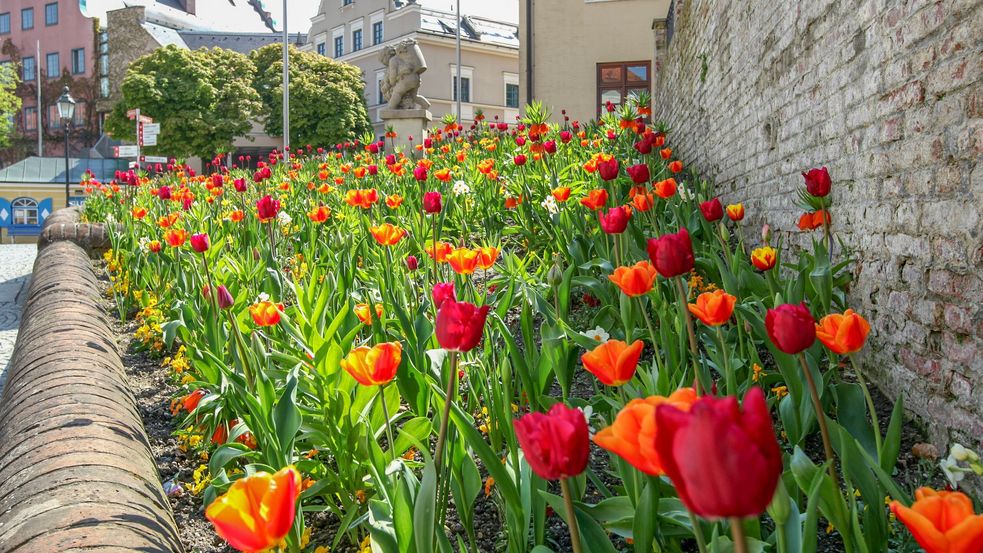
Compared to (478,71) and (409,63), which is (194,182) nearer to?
(409,63)

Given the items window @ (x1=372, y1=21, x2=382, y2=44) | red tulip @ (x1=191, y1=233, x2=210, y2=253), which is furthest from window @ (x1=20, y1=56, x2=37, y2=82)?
red tulip @ (x1=191, y1=233, x2=210, y2=253)

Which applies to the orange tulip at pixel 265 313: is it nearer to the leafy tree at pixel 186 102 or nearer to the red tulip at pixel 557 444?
the red tulip at pixel 557 444

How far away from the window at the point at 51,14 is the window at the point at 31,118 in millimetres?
5270

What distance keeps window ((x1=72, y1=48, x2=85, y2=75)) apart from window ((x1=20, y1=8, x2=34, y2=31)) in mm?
4119

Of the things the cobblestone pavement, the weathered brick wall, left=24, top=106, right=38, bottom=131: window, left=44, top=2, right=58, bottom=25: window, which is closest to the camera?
the weathered brick wall

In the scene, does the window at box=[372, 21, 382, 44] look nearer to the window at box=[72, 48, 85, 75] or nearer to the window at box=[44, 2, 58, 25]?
the window at box=[72, 48, 85, 75]

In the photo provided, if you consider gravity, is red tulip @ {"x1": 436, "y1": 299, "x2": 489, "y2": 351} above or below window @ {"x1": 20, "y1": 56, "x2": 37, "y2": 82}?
below

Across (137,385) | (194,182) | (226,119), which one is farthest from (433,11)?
(137,385)

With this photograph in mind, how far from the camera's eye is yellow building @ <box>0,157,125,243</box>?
116 ft

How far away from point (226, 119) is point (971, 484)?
30057mm

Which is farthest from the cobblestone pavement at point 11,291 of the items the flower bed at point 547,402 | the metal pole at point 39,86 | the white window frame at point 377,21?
the metal pole at point 39,86

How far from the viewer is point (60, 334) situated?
10.5 feet

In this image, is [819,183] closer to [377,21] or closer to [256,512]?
[256,512]

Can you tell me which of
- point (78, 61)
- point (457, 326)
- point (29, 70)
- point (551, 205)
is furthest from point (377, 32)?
point (457, 326)
